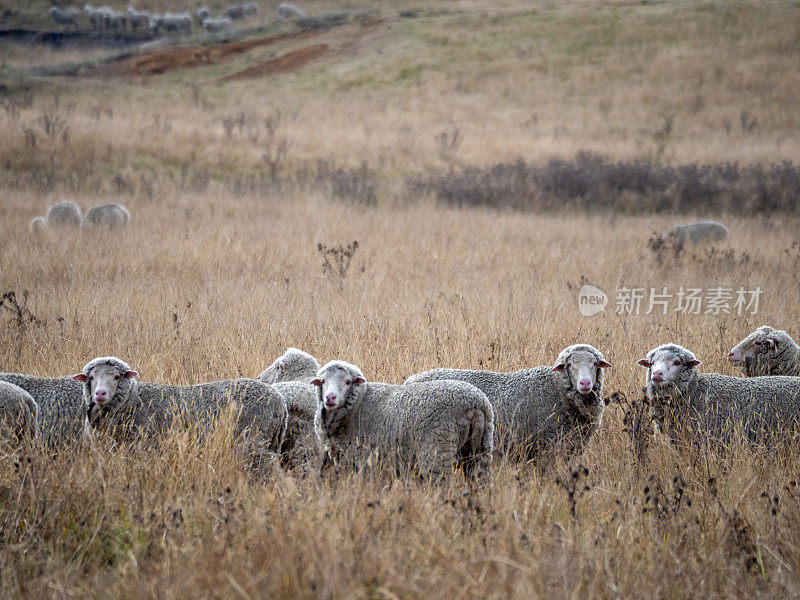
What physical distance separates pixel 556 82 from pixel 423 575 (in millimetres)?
34059

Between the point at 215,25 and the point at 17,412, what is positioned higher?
the point at 215,25

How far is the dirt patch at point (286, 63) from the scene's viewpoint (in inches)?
1465

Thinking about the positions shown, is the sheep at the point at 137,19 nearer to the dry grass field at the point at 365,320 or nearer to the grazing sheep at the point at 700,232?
the dry grass field at the point at 365,320

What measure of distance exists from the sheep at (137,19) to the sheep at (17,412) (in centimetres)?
5585

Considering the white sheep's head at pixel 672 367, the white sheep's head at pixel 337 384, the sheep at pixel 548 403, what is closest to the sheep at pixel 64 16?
the white sheep's head at pixel 337 384

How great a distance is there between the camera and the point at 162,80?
121 ft

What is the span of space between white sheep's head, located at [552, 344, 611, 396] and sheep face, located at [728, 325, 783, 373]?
1.98 meters

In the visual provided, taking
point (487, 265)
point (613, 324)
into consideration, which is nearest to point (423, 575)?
point (613, 324)

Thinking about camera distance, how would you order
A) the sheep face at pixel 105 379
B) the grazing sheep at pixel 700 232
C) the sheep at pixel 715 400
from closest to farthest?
the sheep face at pixel 105 379 → the sheep at pixel 715 400 → the grazing sheep at pixel 700 232

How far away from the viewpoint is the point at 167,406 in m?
4.81

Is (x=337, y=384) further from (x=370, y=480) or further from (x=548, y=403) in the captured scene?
(x=548, y=403)

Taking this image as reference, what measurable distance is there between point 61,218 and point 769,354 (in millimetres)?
11986

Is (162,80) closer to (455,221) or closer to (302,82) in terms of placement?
(302,82)
